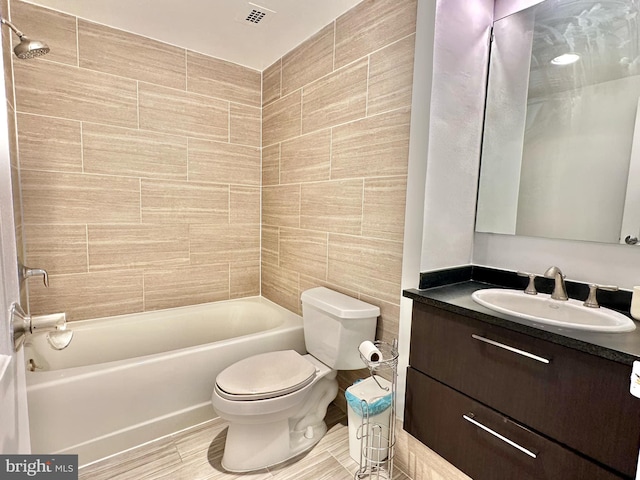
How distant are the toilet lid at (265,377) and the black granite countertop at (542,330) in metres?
0.67

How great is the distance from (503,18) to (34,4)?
2532 millimetres

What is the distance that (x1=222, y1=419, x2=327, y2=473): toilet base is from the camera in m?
1.56

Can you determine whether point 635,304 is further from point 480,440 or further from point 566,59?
point 566,59

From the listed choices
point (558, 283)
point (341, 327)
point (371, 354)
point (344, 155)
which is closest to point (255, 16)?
point (344, 155)

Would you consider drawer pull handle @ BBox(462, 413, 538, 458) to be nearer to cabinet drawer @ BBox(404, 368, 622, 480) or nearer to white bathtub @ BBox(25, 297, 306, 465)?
cabinet drawer @ BBox(404, 368, 622, 480)

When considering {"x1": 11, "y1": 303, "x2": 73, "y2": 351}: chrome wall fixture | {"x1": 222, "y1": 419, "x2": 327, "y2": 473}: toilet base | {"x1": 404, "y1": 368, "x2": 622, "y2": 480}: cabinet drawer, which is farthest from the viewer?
{"x1": 222, "y1": 419, "x2": 327, "y2": 473}: toilet base

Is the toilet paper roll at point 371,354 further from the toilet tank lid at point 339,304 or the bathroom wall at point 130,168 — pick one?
the bathroom wall at point 130,168

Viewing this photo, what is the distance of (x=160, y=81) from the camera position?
2.23 metres

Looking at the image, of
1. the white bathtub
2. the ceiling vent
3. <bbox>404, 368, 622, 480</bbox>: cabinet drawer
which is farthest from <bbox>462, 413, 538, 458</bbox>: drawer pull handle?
the ceiling vent

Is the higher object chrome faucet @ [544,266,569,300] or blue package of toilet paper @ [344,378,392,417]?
chrome faucet @ [544,266,569,300]

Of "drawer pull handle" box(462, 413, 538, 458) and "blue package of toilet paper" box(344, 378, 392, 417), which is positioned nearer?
"drawer pull handle" box(462, 413, 538, 458)

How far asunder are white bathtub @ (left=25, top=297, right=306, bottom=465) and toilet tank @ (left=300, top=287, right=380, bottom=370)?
346 millimetres

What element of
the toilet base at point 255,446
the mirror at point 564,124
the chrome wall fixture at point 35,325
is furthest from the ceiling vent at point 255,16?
the toilet base at point 255,446

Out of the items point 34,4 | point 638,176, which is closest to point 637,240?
point 638,176
